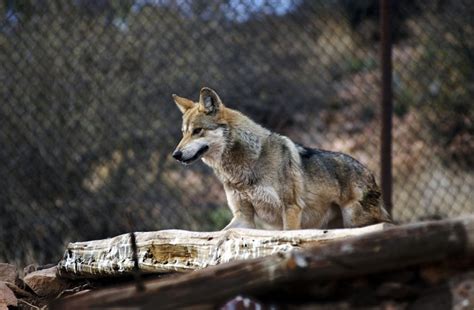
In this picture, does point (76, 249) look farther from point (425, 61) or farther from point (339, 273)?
point (425, 61)

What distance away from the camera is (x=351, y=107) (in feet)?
29.0

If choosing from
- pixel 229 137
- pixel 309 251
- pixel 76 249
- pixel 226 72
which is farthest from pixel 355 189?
pixel 309 251

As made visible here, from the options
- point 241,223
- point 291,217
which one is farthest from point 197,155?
point 291,217

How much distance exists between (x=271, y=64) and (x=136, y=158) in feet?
5.16

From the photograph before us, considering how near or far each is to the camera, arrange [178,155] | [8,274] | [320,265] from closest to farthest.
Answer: [320,265]
[8,274]
[178,155]

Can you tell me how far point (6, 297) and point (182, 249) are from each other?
100cm

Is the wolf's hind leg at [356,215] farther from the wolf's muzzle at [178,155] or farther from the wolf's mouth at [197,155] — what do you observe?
the wolf's muzzle at [178,155]

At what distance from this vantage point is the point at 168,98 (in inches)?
305

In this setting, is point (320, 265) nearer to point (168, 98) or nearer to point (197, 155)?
point (197, 155)

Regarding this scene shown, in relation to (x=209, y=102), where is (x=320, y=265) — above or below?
below

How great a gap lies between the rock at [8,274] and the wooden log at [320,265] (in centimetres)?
271

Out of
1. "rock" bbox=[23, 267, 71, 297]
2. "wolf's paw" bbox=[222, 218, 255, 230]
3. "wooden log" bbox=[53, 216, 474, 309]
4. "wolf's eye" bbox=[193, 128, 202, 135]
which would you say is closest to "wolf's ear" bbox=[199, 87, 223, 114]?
"wolf's eye" bbox=[193, 128, 202, 135]

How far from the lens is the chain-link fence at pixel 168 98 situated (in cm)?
739

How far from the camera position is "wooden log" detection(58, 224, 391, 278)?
4004 millimetres
